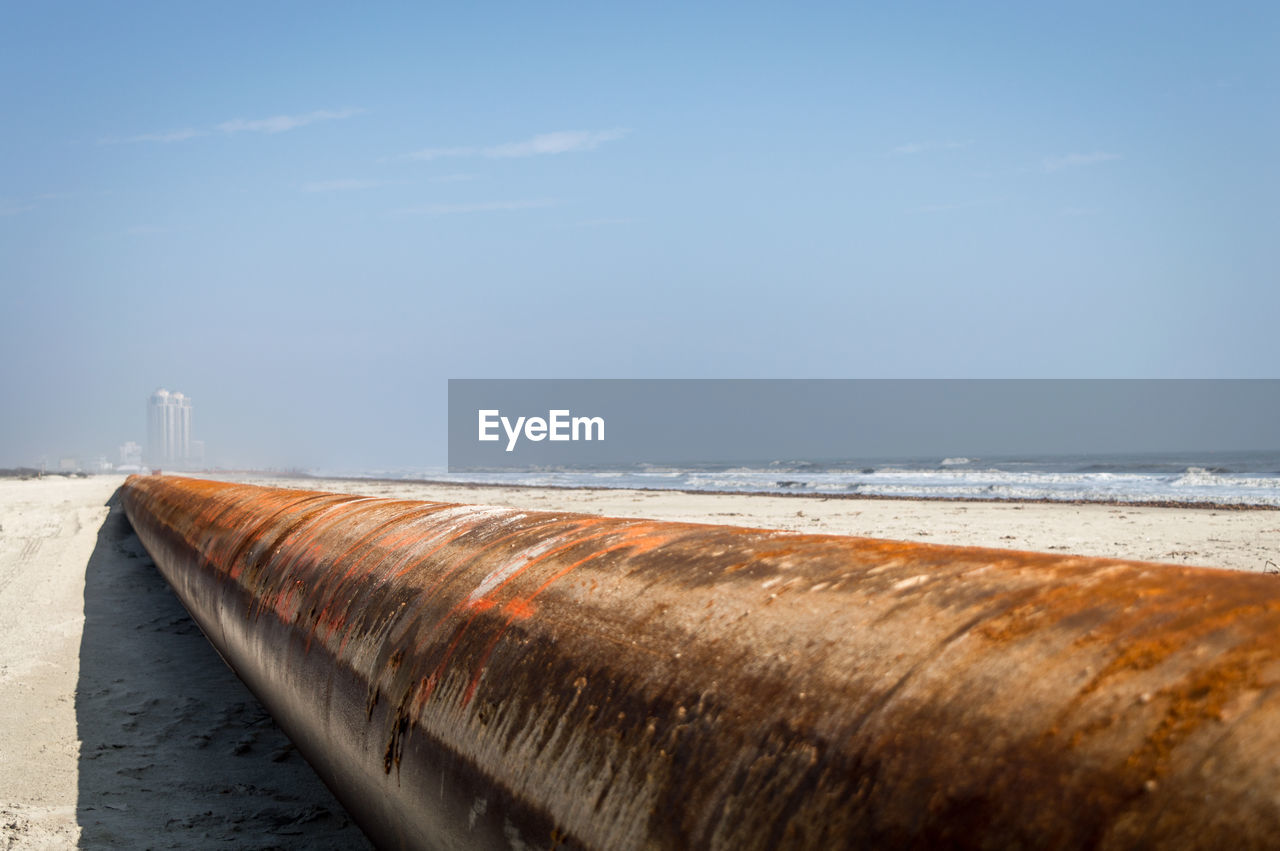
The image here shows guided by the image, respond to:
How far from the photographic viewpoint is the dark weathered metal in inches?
24.3

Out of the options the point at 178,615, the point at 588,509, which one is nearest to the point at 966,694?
the point at 178,615

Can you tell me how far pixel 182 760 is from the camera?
2631mm

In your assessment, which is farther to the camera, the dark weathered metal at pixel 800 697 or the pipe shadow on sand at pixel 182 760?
the pipe shadow on sand at pixel 182 760

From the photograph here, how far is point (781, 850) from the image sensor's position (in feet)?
2.53

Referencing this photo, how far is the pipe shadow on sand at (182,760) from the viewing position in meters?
2.13

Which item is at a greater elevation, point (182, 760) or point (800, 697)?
point (800, 697)

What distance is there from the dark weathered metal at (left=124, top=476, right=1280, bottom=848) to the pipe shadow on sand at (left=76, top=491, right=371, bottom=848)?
652 mm

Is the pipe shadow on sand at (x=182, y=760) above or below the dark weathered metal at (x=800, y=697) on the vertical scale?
below

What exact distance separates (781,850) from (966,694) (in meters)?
0.23

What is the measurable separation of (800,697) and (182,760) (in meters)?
2.54

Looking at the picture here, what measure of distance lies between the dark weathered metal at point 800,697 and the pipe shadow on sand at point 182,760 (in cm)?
65

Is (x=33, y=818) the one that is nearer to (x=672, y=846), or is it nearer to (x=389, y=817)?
(x=389, y=817)

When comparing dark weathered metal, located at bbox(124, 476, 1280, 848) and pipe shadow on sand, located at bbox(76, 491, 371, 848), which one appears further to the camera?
pipe shadow on sand, located at bbox(76, 491, 371, 848)

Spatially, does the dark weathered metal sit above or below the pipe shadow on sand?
above
